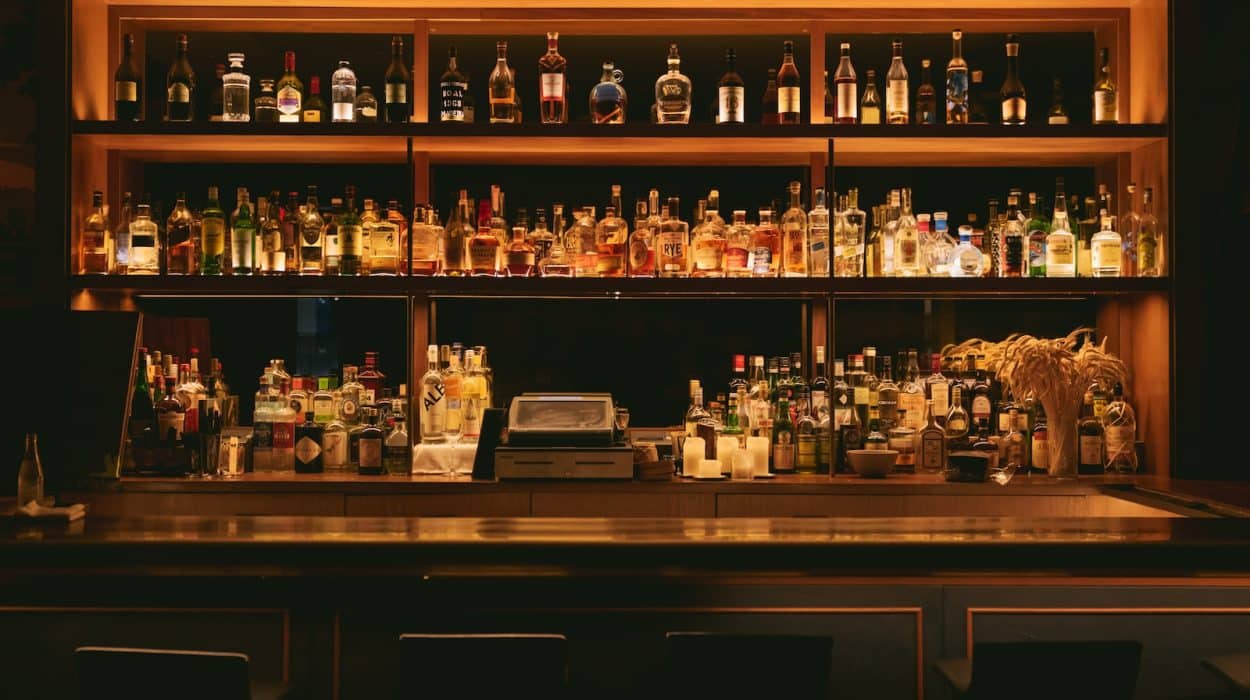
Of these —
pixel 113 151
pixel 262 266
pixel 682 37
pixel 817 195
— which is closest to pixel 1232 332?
pixel 817 195

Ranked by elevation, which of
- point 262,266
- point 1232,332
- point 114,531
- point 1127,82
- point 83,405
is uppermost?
point 1127,82

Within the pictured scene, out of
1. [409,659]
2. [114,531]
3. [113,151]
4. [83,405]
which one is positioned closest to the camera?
[409,659]

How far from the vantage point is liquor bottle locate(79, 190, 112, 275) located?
135 inches

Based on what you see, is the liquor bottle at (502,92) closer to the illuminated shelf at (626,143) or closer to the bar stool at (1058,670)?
the illuminated shelf at (626,143)

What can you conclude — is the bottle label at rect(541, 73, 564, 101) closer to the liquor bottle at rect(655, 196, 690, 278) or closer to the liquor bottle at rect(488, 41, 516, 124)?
the liquor bottle at rect(488, 41, 516, 124)

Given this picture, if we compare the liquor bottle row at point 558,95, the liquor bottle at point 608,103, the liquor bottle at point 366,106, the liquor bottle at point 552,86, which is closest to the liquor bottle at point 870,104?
Result: the liquor bottle row at point 558,95

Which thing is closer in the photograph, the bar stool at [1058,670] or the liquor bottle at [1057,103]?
the bar stool at [1058,670]

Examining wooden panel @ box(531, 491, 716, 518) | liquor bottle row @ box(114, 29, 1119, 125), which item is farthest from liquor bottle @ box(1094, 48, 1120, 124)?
wooden panel @ box(531, 491, 716, 518)

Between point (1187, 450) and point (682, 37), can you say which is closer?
point (1187, 450)

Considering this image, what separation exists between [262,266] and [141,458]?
0.70 metres

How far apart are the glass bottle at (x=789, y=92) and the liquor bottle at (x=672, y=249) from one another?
47 centimetres

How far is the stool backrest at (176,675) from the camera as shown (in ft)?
5.98

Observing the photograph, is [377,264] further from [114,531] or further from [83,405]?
[114,531]

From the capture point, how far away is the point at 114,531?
226 cm
